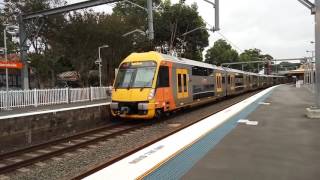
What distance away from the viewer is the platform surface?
7.09 m

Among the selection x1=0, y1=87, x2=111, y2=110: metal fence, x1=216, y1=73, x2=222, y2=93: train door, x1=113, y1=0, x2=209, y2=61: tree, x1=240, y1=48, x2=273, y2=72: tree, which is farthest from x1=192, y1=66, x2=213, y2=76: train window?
x1=240, y1=48, x2=273, y2=72: tree

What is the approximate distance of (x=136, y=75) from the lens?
17391 millimetres

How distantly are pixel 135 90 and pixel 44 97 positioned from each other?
497 inches

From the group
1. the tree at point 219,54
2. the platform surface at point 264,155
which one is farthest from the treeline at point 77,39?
Result: the tree at point 219,54

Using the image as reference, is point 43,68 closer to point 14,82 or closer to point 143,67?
point 14,82

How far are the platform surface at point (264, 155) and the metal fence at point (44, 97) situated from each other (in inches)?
418

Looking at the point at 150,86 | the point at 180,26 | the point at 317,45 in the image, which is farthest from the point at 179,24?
the point at 317,45

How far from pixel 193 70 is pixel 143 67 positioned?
17.6 ft

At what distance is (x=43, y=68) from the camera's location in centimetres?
4091

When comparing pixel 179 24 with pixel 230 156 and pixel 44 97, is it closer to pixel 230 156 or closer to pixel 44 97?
pixel 44 97

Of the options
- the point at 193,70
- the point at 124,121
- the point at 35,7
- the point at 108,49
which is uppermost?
the point at 35,7

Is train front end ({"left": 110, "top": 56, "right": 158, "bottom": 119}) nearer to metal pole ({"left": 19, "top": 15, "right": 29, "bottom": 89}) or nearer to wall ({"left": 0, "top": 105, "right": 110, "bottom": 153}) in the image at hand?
wall ({"left": 0, "top": 105, "right": 110, "bottom": 153})

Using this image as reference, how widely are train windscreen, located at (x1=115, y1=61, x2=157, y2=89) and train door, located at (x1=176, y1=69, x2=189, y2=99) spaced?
2.31m

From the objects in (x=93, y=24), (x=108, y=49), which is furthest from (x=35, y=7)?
(x=108, y=49)
